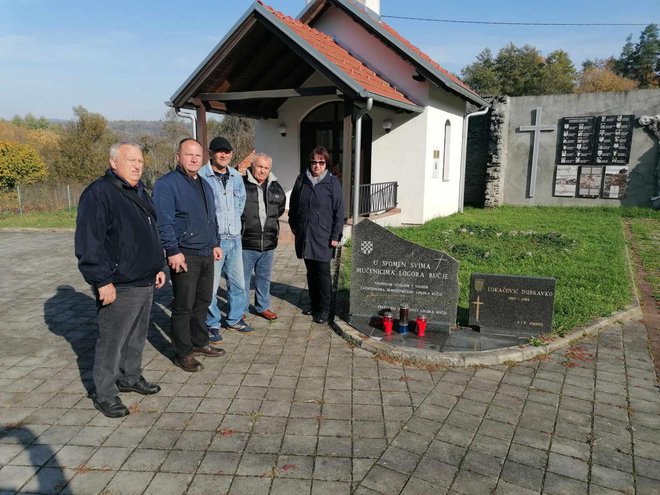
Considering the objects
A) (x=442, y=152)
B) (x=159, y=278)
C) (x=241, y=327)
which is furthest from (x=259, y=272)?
(x=442, y=152)

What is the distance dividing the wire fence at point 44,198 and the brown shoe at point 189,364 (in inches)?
638

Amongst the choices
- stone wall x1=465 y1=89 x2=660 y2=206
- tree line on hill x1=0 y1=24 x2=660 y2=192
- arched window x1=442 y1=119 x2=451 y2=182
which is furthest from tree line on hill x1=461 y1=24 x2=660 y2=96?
arched window x1=442 y1=119 x2=451 y2=182

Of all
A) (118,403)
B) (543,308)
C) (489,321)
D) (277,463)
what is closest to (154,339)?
(118,403)

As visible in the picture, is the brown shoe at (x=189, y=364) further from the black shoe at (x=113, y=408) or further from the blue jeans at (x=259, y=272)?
the blue jeans at (x=259, y=272)

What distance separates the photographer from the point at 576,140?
15711mm

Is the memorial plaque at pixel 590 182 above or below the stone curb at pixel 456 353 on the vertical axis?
above

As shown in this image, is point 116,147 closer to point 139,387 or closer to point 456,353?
point 139,387

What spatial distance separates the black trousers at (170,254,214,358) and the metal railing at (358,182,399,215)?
6.64 m

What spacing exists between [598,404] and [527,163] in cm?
1464

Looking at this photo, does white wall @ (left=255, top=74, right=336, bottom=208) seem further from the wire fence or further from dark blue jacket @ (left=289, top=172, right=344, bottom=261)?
the wire fence

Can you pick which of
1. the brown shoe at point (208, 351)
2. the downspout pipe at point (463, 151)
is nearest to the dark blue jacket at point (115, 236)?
the brown shoe at point (208, 351)

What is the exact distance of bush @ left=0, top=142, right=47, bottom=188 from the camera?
23.1m

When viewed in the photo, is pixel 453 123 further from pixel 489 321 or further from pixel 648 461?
pixel 648 461

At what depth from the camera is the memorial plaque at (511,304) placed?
471 centimetres
